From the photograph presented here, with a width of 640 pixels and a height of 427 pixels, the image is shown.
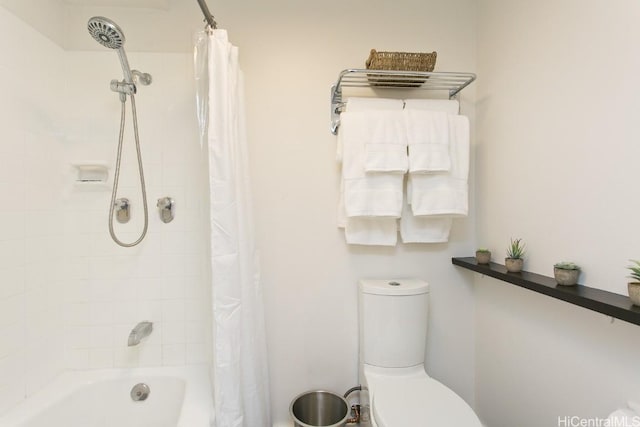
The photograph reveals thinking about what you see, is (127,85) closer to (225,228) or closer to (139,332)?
(225,228)

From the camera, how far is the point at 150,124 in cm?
155

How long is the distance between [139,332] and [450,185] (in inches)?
66.6

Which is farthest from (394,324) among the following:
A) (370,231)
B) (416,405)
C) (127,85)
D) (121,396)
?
(127,85)

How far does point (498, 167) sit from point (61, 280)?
228 centimetres

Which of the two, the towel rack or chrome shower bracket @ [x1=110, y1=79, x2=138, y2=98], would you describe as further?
the towel rack

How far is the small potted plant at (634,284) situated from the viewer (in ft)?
2.73

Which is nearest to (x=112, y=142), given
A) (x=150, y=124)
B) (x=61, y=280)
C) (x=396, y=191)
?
(x=150, y=124)

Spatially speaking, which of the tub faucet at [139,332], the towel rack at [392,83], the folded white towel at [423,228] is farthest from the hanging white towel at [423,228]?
the tub faucet at [139,332]

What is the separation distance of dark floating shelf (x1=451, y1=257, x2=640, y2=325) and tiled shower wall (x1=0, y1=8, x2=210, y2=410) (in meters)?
1.41

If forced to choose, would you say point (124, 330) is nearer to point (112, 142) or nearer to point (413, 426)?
point (112, 142)

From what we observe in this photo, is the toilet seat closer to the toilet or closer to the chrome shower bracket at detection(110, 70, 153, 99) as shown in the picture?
the toilet

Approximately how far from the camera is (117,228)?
1531 millimetres

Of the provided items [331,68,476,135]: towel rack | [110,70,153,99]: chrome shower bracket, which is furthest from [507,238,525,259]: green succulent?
[110,70,153,99]: chrome shower bracket

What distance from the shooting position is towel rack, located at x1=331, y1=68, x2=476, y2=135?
1.52 metres
